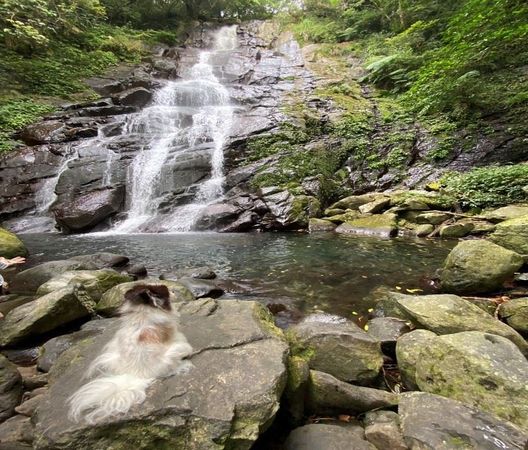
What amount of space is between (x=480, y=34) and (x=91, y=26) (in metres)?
21.4

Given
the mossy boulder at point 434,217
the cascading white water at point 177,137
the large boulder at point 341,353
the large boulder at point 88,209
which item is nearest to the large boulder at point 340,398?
the large boulder at point 341,353

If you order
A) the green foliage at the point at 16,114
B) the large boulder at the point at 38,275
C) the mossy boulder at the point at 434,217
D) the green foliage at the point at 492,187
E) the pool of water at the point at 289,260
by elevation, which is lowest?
the pool of water at the point at 289,260

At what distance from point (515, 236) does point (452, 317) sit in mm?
2941

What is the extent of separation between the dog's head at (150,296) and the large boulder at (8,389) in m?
0.92

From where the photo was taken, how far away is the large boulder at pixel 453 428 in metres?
1.73

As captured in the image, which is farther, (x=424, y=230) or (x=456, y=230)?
(x=424, y=230)

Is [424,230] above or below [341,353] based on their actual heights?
below

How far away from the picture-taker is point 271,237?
958cm

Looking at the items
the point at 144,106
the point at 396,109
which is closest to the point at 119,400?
the point at 396,109

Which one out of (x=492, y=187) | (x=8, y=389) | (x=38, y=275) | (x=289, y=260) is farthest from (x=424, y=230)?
(x=8, y=389)

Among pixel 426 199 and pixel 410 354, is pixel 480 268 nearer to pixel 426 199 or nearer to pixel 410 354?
pixel 410 354

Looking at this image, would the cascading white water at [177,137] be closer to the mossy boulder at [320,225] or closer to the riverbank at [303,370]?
the mossy boulder at [320,225]

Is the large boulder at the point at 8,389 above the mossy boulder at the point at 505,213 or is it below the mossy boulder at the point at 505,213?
below

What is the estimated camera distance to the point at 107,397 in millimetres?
1790
